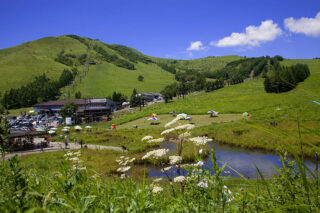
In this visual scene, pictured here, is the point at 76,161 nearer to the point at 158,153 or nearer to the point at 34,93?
the point at 158,153

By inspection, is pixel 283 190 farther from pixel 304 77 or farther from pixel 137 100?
pixel 304 77

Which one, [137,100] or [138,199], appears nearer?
[138,199]

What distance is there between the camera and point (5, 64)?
181 meters

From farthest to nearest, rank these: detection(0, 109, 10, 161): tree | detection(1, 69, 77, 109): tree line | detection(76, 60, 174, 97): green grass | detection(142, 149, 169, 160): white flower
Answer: detection(76, 60, 174, 97): green grass, detection(1, 69, 77, 109): tree line, detection(0, 109, 10, 161): tree, detection(142, 149, 169, 160): white flower

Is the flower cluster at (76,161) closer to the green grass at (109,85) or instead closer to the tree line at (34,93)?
the tree line at (34,93)

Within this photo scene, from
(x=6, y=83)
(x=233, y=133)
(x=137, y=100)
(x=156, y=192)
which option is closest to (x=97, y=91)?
(x=137, y=100)

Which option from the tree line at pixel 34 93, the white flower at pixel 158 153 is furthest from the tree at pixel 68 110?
the white flower at pixel 158 153

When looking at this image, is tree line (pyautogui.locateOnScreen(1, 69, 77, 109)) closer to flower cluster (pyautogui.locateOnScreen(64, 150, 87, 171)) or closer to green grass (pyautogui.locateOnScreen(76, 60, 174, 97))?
green grass (pyautogui.locateOnScreen(76, 60, 174, 97))

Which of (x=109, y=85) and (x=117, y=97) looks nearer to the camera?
(x=117, y=97)

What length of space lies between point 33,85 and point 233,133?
154748mm

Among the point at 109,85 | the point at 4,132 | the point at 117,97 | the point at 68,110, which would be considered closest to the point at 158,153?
the point at 4,132

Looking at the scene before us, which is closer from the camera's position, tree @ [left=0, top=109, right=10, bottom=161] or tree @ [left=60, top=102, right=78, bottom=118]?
tree @ [left=0, top=109, right=10, bottom=161]

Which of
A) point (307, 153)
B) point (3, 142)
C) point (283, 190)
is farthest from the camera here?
point (307, 153)

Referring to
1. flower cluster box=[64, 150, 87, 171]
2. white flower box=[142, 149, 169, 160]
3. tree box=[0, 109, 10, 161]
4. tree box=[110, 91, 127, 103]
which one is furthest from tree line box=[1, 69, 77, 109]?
white flower box=[142, 149, 169, 160]
